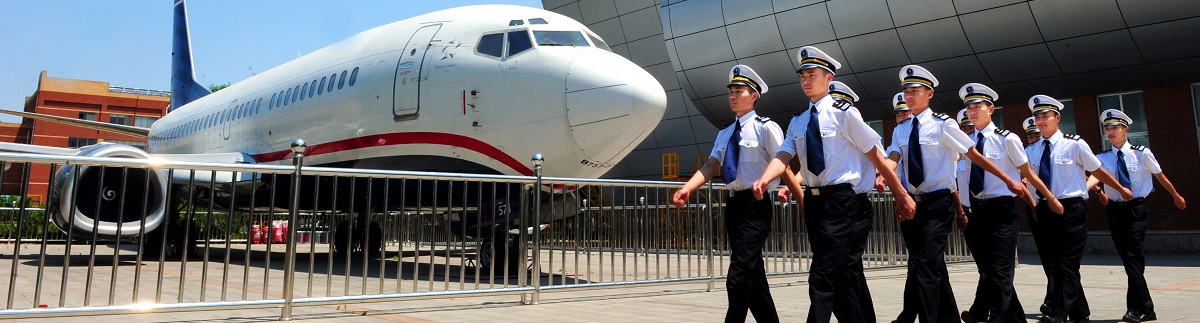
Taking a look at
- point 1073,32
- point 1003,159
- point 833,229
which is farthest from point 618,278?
point 1073,32

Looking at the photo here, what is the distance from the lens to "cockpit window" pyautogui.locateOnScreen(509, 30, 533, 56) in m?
9.99

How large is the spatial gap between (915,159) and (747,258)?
156 cm

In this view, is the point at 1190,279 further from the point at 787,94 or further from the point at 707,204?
the point at 787,94

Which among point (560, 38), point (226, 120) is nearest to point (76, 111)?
point (226, 120)

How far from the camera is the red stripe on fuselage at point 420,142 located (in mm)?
9836

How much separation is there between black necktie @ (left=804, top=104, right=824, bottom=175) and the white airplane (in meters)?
4.29

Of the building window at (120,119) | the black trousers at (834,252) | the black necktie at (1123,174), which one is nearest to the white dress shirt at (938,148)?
the black trousers at (834,252)

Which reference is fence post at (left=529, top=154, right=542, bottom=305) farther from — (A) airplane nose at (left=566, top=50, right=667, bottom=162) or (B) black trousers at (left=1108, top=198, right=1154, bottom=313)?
(B) black trousers at (left=1108, top=198, right=1154, bottom=313)

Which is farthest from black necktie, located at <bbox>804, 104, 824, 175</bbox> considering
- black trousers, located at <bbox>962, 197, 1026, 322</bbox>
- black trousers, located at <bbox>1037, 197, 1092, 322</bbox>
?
black trousers, located at <bbox>1037, 197, 1092, 322</bbox>

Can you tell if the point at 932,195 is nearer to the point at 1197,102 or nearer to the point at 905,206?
the point at 905,206

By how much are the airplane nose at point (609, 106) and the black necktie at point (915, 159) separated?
12.4 ft

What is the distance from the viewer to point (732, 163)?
500cm

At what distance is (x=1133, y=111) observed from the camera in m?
19.7

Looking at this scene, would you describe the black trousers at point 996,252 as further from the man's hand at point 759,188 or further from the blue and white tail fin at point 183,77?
the blue and white tail fin at point 183,77
